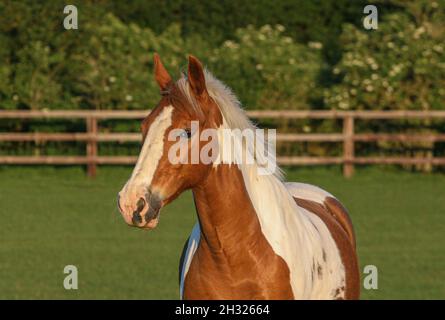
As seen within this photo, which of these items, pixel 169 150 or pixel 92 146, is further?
pixel 92 146

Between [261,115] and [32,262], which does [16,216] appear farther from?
[261,115]

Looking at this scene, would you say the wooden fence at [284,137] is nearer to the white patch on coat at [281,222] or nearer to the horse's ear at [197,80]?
the white patch on coat at [281,222]

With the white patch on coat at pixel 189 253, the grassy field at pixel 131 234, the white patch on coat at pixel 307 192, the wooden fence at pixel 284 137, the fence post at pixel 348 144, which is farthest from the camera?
the fence post at pixel 348 144

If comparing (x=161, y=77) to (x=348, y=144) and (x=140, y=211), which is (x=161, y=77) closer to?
(x=140, y=211)

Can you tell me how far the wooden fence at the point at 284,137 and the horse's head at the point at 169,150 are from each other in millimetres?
16152

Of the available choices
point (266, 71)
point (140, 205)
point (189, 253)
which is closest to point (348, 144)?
point (266, 71)

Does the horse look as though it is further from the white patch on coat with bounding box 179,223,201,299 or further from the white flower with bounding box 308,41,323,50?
the white flower with bounding box 308,41,323,50

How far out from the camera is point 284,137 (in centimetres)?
2205

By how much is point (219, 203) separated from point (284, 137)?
16.3 meters

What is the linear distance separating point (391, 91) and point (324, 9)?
404 cm

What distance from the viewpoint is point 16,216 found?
55.4ft

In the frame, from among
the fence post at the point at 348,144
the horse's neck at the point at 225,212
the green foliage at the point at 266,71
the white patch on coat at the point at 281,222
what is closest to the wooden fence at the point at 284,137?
the fence post at the point at 348,144

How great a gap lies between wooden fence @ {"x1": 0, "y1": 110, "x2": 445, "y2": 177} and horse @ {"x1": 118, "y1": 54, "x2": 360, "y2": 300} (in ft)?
51.8

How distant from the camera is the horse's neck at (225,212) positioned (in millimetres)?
5750
